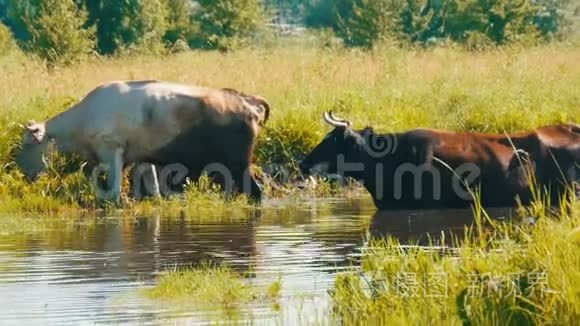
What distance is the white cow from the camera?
1888 centimetres

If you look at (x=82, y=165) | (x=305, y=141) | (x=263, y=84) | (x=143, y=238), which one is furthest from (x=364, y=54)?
(x=143, y=238)

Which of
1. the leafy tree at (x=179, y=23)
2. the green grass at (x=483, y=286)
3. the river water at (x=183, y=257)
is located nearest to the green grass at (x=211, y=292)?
the river water at (x=183, y=257)

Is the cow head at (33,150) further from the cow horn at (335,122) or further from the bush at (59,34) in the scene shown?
the bush at (59,34)

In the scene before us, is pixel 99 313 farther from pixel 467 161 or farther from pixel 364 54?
pixel 364 54

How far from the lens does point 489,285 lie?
9.51 metres

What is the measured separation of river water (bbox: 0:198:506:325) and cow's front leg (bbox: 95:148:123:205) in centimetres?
98

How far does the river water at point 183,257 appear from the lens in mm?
11008

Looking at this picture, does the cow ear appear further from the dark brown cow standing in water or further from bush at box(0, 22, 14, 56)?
bush at box(0, 22, 14, 56)

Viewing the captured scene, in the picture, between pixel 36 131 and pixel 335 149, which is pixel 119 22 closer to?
pixel 36 131

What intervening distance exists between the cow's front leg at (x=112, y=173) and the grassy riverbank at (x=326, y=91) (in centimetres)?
22

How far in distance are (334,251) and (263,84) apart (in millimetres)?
11012

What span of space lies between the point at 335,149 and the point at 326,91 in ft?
17.0

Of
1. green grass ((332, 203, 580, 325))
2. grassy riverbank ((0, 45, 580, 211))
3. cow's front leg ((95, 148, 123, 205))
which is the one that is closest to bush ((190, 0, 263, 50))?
grassy riverbank ((0, 45, 580, 211))

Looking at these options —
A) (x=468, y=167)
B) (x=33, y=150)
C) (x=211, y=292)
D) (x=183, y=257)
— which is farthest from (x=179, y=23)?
(x=211, y=292)
